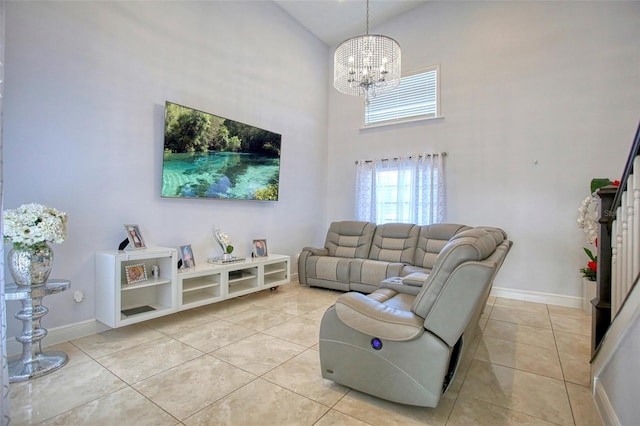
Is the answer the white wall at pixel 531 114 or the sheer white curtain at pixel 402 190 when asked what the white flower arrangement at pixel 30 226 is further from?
the white wall at pixel 531 114

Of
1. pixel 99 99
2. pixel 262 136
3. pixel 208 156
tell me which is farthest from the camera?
pixel 262 136

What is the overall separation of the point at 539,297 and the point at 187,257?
4.27 metres

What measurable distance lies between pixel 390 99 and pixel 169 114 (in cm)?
339

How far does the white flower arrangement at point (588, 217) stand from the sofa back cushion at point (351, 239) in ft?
7.94

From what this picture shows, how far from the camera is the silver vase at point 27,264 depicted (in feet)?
6.71

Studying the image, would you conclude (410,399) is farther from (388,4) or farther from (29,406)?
(388,4)

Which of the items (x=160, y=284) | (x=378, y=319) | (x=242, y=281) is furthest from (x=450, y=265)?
(x=242, y=281)

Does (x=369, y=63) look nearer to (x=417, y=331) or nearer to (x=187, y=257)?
(x=417, y=331)

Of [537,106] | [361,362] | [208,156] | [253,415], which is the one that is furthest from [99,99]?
[537,106]

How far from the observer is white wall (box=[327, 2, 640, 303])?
360 centimetres

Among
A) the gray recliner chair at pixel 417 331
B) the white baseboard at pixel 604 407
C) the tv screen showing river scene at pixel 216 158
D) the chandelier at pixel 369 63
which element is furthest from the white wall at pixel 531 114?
the gray recliner chair at pixel 417 331

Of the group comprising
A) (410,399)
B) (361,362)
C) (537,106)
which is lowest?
(410,399)

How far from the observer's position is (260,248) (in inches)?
161

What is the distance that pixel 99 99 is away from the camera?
2.70 meters
